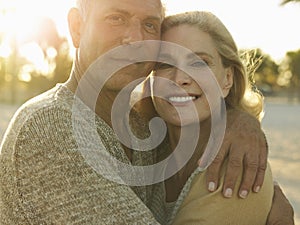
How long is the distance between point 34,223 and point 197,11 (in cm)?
139

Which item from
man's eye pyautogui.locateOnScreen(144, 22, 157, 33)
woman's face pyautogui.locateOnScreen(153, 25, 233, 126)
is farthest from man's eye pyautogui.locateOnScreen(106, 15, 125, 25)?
woman's face pyautogui.locateOnScreen(153, 25, 233, 126)

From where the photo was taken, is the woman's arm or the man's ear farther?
the man's ear

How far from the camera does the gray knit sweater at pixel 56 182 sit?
2.00 meters

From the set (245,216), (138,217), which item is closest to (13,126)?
(138,217)

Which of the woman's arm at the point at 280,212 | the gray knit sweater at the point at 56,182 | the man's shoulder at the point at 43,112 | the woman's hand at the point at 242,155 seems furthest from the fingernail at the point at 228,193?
the man's shoulder at the point at 43,112

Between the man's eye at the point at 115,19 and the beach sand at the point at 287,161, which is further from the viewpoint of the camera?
the beach sand at the point at 287,161

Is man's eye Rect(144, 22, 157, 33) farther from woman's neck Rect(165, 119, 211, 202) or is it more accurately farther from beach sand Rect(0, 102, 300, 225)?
beach sand Rect(0, 102, 300, 225)

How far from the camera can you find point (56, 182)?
1996 millimetres

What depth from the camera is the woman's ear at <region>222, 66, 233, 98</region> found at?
3.04 meters

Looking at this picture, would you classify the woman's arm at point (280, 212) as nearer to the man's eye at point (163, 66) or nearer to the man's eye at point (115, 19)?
the man's eye at point (163, 66)

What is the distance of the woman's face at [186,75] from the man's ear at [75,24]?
40cm

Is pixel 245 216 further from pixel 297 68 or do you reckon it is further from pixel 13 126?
pixel 297 68

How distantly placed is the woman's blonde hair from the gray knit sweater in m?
0.99

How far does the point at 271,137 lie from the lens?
1711 centimetres
